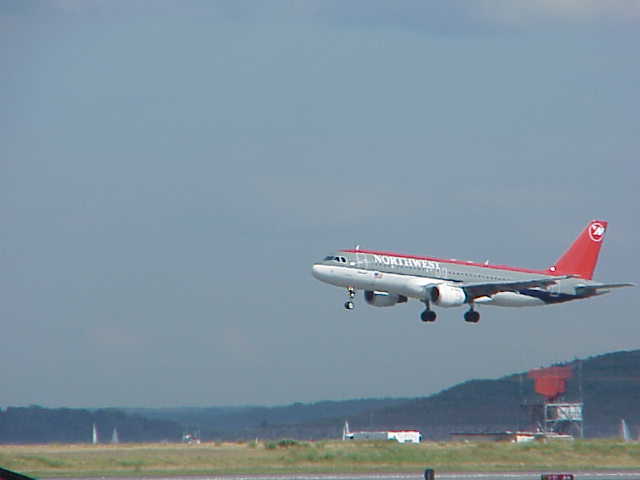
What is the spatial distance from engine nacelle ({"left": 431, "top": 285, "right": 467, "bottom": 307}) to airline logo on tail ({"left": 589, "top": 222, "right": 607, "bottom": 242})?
1684 centimetres

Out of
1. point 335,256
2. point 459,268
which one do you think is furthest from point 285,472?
point 459,268

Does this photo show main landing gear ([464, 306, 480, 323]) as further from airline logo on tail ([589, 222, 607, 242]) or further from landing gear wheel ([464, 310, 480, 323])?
airline logo on tail ([589, 222, 607, 242])

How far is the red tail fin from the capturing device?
8700cm

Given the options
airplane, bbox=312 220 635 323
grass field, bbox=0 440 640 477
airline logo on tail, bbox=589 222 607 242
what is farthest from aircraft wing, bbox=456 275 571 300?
grass field, bbox=0 440 640 477

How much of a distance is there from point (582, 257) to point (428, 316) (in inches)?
567

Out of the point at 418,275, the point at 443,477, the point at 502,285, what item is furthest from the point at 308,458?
the point at 502,285

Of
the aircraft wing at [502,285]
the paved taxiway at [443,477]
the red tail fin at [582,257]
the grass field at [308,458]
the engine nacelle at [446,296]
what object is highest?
the red tail fin at [582,257]

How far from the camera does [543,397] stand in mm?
78125

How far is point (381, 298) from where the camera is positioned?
3059 inches

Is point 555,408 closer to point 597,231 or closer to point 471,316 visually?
point 471,316

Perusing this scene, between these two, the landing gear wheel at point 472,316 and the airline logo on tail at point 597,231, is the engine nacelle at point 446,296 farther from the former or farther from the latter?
the airline logo on tail at point 597,231

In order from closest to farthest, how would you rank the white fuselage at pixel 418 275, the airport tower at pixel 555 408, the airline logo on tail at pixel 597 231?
1. the white fuselage at pixel 418 275
2. the airport tower at pixel 555 408
3. the airline logo on tail at pixel 597 231

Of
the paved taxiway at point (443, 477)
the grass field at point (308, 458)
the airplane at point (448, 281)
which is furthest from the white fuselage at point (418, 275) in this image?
the paved taxiway at point (443, 477)

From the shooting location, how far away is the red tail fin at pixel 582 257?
87.0 meters
